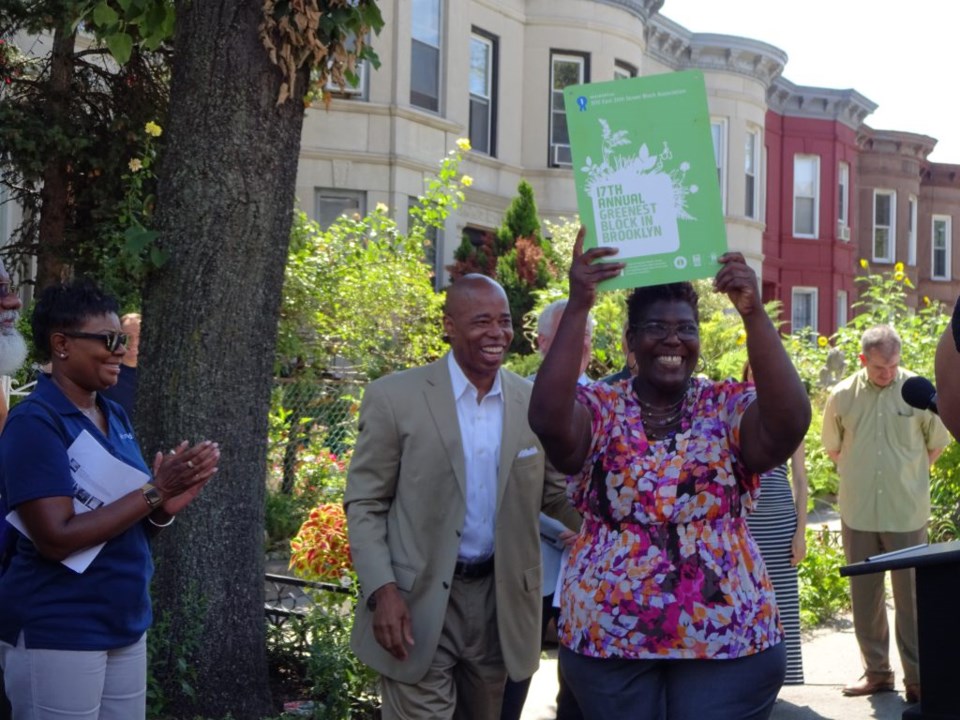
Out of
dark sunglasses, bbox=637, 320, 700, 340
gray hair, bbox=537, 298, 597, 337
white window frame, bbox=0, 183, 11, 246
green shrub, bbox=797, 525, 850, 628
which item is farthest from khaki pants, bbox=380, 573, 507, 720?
white window frame, bbox=0, 183, 11, 246

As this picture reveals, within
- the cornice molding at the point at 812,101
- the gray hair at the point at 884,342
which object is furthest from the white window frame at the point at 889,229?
the gray hair at the point at 884,342

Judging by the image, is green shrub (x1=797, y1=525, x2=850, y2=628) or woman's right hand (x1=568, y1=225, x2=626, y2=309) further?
green shrub (x1=797, y1=525, x2=850, y2=628)

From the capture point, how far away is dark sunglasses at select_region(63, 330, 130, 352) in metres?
4.24

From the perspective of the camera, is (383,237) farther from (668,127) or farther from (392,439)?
(668,127)

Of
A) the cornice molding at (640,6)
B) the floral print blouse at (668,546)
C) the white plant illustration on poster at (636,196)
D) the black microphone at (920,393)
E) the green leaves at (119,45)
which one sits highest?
the cornice molding at (640,6)

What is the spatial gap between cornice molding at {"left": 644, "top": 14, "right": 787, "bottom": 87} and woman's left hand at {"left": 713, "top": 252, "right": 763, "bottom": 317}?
2457 centimetres

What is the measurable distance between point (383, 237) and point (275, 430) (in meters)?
3.92

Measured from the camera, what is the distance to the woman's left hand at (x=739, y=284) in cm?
365

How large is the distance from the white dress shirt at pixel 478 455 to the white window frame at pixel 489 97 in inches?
708

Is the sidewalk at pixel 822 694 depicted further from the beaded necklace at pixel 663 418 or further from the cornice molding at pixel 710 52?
the cornice molding at pixel 710 52

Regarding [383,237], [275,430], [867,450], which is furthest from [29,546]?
[383,237]

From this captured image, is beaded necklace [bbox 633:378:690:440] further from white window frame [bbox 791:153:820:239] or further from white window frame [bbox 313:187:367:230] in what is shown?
white window frame [bbox 791:153:820:239]

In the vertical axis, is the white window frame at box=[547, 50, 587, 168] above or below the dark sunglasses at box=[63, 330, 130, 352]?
above

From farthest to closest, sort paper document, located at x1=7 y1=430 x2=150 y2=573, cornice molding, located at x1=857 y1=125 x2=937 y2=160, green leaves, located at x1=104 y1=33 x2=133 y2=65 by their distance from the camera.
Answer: cornice molding, located at x1=857 y1=125 x2=937 y2=160 → green leaves, located at x1=104 y1=33 x2=133 y2=65 → paper document, located at x1=7 y1=430 x2=150 y2=573
